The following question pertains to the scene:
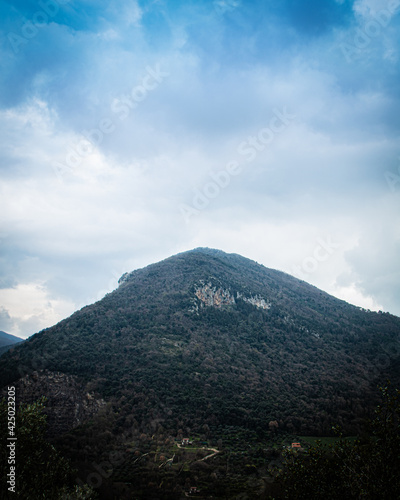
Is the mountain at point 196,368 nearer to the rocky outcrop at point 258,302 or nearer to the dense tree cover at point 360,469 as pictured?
the rocky outcrop at point 258,302

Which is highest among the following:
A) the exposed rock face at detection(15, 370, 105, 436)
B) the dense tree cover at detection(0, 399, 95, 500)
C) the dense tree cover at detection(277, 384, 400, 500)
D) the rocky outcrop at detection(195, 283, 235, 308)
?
the rocky outcrop at detection(195, 283, 235, 308)

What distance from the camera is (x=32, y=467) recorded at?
26.9 metres

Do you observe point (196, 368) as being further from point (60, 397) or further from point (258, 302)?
point (258, 302)

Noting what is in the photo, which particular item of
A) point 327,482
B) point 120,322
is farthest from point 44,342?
point 327,482

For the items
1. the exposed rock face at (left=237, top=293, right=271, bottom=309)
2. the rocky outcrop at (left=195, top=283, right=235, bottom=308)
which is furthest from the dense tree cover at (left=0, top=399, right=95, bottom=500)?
the exposed rock face at (left=237, top=293, right=271, bottom=309)

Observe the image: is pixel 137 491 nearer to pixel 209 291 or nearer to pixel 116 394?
pixel 116 394

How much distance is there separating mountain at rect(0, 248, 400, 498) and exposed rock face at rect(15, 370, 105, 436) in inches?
9.2

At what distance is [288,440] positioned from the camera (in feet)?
187

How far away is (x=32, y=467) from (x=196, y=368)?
59350 millimetres

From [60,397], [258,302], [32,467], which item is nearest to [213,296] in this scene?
[258,302]

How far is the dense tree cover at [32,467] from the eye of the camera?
74.7ft

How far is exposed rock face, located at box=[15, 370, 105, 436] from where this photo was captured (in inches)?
2147

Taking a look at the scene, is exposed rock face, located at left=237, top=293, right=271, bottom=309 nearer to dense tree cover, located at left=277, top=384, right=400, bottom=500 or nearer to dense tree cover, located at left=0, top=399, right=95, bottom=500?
dense tree cover, located at left=0, top=399, right=95, bottom=500

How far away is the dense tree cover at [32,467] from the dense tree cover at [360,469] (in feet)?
73.4
